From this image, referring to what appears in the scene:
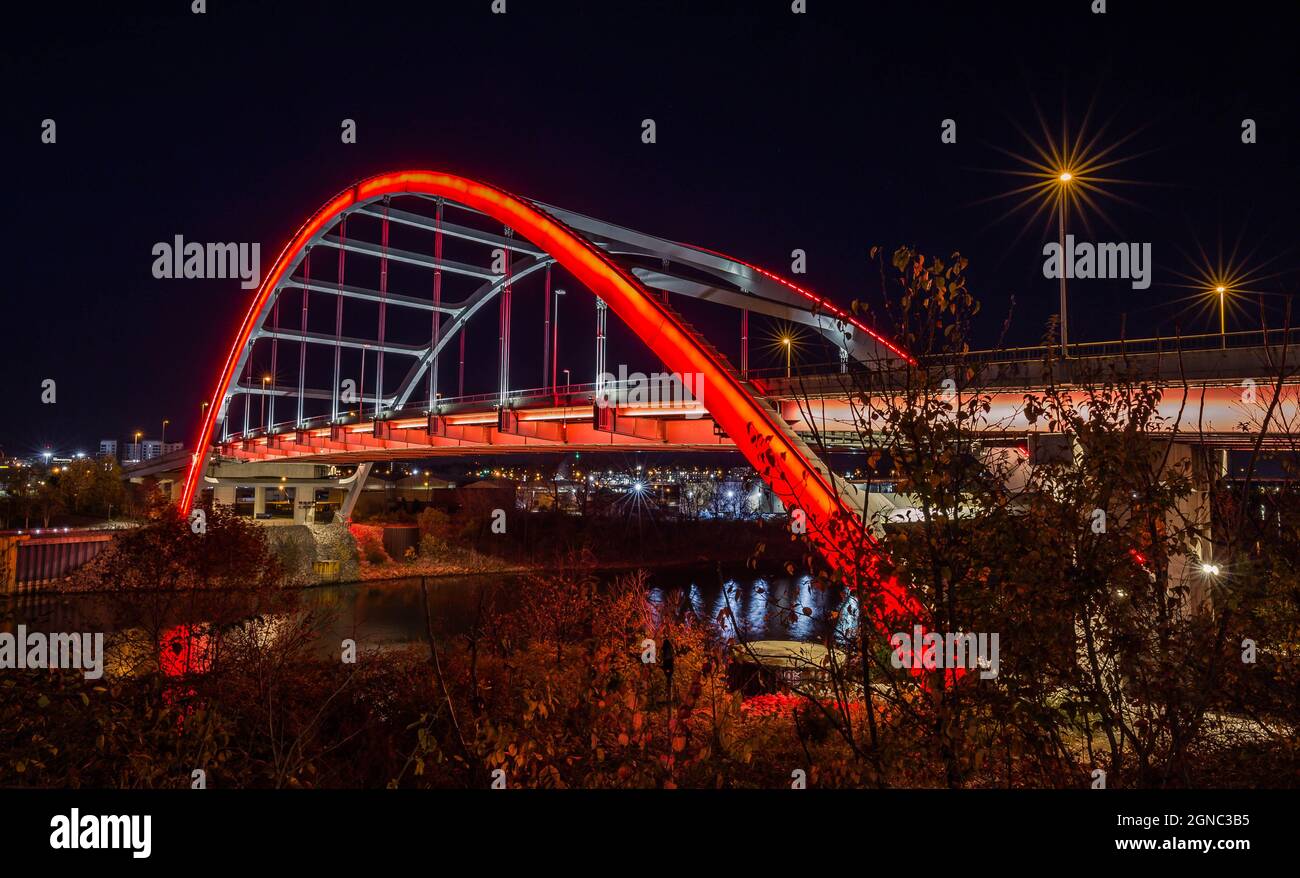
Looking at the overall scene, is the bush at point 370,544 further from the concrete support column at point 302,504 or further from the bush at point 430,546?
the concrete support column at point 302,504

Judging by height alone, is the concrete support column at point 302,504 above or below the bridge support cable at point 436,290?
below

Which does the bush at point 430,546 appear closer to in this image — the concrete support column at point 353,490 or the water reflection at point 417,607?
the water reflection at point 417,607

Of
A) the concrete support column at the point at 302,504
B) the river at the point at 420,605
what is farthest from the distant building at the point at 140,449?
the river at the point at 420,605

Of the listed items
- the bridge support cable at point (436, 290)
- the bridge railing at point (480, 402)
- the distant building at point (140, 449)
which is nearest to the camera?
the bridge railing at point (480, 402)

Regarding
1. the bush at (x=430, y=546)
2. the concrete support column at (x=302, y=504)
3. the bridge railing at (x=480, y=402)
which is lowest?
the bush at (x=430, y=546)

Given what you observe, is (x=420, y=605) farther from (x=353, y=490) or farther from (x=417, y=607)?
(x=353, y=490)

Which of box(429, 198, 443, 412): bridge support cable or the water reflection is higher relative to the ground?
box(429, 198, 443, 412): bridge support cable

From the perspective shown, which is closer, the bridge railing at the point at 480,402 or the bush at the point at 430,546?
the bridge railing at the point at 480,402

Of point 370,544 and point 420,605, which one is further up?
point 370,544

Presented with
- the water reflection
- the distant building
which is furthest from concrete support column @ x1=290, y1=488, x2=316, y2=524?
the distant building

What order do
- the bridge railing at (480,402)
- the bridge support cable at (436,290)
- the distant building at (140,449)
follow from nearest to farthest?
1. the bridge railing at (480,402)
2. the bridge support cable at (436,290)
3. the distant building at (140,449)

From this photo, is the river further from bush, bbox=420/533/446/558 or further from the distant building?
the distant building

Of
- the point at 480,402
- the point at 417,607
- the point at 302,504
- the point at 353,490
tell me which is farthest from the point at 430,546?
the point at 480,402
